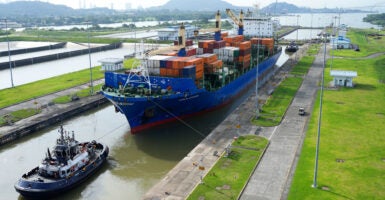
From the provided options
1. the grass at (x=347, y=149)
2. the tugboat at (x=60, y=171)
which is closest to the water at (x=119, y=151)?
the tugboat at (x=60, y=171)

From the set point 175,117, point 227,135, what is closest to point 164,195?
point 227,135

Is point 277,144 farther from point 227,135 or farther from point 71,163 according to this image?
point 71,163

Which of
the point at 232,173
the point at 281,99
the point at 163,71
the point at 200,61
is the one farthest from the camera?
the point at 281,99

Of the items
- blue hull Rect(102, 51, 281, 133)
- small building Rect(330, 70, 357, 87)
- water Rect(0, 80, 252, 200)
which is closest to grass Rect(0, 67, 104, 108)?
water Rect(0, 80, 252, 200)

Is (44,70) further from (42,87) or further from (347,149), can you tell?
(347,149)

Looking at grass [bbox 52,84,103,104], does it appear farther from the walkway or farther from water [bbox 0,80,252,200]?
the walkway

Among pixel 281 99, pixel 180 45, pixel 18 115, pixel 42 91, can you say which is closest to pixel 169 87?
pixel 180 45
